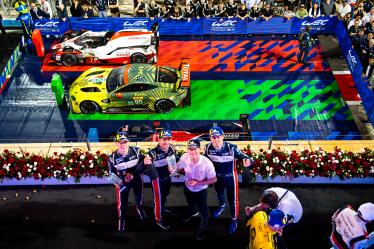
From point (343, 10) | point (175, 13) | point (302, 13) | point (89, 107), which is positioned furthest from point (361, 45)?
point (89, 107)

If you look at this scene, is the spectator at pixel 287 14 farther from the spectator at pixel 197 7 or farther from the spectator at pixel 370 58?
the spectator at pixel 370 58

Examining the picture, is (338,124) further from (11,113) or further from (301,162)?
(11,113)

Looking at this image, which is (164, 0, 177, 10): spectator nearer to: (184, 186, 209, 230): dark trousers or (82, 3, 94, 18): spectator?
(82, 3, 94, 18): spectator

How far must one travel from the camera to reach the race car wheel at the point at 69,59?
15406mm

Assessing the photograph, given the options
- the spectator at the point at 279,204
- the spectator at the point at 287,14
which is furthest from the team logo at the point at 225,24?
the spectator at the point at 279,204

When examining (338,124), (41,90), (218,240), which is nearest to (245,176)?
(218,240)

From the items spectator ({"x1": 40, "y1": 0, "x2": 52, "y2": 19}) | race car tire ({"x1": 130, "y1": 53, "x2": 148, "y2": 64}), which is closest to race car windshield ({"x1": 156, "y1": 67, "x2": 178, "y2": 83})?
race car tire ({"x1": 130, "y1": 53, "x2": 148, "y2": 64})

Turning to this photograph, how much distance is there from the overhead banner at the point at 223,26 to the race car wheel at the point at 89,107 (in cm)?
641

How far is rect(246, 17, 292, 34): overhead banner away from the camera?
56.2ft

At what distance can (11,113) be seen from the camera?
44.5 feet

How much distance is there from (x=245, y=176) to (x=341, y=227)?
2.19 m

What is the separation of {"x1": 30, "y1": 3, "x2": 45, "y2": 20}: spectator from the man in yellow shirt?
13.9m

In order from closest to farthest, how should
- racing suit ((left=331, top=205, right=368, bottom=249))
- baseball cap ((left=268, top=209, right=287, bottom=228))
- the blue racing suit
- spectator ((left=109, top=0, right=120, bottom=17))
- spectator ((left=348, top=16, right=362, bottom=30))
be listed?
baseball cap ((left=268, top=209, right=287, bottom=228))
racing suit ((left=331, top=205, right=368, bottom=249))
the blue racing suit
spectator ((left=348, top=16, right=362, bottom=30))
spectator ((left=109, top=0, right=120, bottom=17))

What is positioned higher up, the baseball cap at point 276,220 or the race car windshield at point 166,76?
the baseball cap at point 276,220
